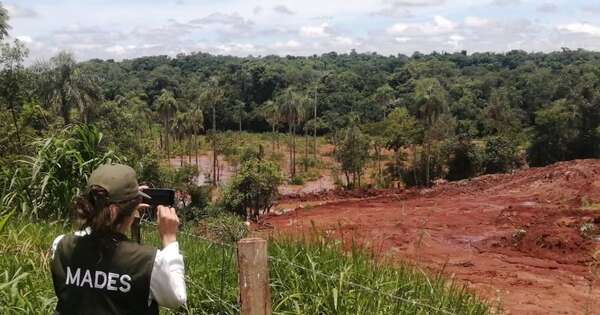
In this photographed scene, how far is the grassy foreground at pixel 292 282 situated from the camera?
355 centimetres

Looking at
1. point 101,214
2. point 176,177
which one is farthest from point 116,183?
point 176,177

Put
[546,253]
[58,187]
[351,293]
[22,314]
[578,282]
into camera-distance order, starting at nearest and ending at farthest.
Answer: [22,314] < [351,293] < [58,187] < [578,282] < [546,253]

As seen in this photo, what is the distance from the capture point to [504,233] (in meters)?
16.1

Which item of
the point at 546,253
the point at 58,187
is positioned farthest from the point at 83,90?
the point at 58,187

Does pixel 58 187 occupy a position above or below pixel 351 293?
above

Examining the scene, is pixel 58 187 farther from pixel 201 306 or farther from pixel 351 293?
pixel 351 293

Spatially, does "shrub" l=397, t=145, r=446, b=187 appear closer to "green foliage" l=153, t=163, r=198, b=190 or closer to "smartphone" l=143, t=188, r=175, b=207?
"green foliage" l=153, t=163, r=198, b=190

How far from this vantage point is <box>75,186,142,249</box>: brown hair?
185cm

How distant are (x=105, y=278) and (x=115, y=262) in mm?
60

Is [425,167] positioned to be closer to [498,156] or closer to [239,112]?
[498,156]

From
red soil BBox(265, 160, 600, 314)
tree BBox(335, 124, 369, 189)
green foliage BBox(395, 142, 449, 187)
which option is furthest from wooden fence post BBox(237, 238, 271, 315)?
green foliage BBox(395, 142, 449, 187)

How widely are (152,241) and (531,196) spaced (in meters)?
20.5

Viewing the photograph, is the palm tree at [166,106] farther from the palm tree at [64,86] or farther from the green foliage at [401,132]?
the palm tree at [64,86]

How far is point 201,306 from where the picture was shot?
12.3 ft
